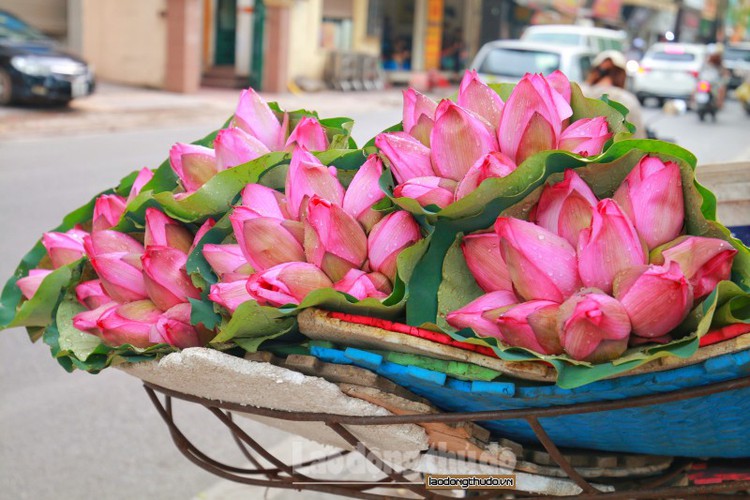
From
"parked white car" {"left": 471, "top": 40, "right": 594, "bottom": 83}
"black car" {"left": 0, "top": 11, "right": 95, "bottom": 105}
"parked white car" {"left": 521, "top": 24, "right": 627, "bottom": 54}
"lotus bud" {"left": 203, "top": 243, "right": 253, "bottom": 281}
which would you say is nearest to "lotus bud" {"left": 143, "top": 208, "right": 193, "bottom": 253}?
"lotus bud" {"left": 203, "top": 243, "right": 253, "bottom": 281}

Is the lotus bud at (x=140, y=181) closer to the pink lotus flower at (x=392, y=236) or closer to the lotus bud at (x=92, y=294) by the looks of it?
the lotus bud at (x=92, y=294)

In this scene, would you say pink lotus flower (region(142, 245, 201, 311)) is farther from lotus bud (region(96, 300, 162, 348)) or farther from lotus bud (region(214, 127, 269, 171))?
lotus bud (region(214, 127, 269, 171))

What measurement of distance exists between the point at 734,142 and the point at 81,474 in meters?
15.5

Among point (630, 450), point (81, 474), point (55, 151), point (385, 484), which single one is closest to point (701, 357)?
point (630, 450)

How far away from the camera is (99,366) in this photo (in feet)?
4.71

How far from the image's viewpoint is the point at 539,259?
3.75ft

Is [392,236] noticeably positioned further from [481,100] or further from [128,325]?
[128,325]

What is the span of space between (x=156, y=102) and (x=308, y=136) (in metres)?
15.2

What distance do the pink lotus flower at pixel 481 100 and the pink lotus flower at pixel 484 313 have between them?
1.01ft

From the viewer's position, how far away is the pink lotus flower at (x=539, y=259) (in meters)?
1.14

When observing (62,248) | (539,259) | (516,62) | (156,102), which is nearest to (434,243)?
(539,259)

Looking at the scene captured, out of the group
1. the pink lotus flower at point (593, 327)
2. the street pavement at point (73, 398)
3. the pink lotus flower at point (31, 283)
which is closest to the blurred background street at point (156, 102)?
the street pavement at point (73, 398)

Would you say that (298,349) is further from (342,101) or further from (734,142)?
(342,101)

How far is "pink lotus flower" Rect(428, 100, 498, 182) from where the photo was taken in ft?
4.17
